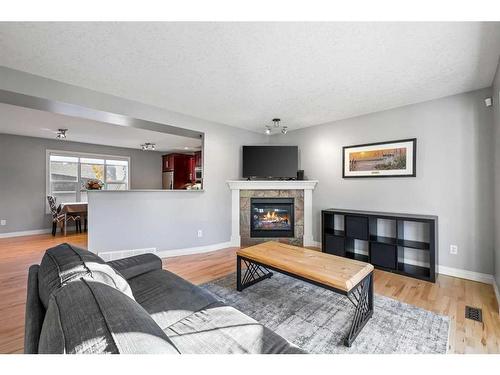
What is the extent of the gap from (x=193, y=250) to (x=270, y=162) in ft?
6.76

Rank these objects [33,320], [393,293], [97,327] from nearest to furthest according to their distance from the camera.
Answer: [97,327] → [33,320] → [393,293]

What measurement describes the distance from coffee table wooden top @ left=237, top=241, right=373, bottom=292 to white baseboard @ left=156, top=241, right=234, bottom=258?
5.55ft

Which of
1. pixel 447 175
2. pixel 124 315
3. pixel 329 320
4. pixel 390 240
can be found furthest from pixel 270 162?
pixel 124 315

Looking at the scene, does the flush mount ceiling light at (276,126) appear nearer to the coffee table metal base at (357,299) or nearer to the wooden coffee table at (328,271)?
the wooden coffee table at (328,271)

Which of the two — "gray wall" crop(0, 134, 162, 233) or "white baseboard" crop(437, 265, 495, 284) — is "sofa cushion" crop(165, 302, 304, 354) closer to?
"white baseboard" crop(437, 265, 495, 284)

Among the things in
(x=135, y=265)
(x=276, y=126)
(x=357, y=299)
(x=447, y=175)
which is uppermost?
(x=276, y=126)

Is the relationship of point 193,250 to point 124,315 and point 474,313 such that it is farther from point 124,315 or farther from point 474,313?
point 474,313

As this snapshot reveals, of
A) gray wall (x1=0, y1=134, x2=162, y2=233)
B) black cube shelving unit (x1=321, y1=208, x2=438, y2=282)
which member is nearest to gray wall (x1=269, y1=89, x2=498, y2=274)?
black cube shelving unit (x1=321, y1=208, x2=438, y2=282)

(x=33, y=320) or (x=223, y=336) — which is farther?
(x=223, y=336)

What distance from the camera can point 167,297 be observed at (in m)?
1.44

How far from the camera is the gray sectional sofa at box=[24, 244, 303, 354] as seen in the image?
1.98ft

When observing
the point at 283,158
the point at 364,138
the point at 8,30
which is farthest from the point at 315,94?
the point at 8,30

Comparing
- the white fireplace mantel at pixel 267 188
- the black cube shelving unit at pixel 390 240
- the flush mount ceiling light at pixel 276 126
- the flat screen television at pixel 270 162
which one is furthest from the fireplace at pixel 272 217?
the flush mount ceiling light at pixel 276 126

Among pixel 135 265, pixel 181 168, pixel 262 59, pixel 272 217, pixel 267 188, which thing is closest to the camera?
pixel 135 265
